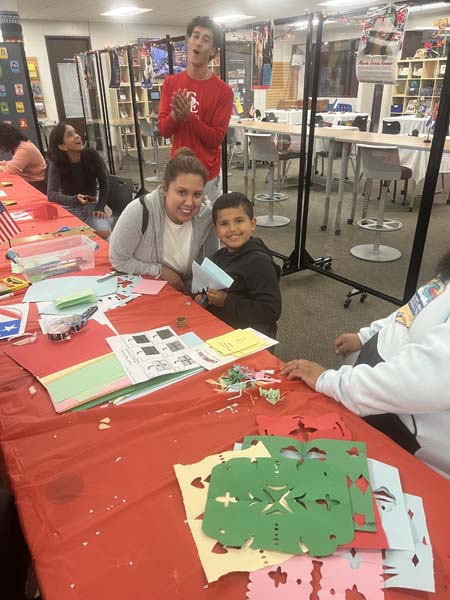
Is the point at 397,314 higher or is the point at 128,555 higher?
the point at 397,314

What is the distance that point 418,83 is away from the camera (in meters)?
8.42

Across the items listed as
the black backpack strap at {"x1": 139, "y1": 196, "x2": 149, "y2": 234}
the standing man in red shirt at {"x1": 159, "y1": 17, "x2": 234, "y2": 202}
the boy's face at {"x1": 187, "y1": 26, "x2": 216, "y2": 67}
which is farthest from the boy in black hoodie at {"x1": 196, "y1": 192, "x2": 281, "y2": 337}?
the boy's face at {"x1": 187, "y1": 26, "x2": 216, "y2": 67}

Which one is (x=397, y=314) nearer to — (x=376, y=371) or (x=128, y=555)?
(x=376, y=371)

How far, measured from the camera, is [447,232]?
A: 14.4 feet

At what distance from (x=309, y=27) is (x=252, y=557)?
10.3 ft

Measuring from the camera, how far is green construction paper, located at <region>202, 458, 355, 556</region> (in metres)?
0.70

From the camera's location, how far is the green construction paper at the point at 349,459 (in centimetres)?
75

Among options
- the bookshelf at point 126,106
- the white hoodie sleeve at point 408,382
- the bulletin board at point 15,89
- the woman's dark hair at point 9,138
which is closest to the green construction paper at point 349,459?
the white hoodie sleeve at point 408,382

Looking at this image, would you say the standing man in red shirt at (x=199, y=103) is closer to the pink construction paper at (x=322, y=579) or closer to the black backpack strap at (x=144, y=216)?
the black backpack strap at (x=144, y=216)

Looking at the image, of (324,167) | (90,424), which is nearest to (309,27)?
(90,424)

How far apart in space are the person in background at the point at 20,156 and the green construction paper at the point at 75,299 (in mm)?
2914

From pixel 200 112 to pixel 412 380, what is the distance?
7.84ft

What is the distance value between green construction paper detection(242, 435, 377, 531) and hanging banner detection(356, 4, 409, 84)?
2409 millimetres

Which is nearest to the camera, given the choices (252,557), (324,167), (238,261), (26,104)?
(252,557)
